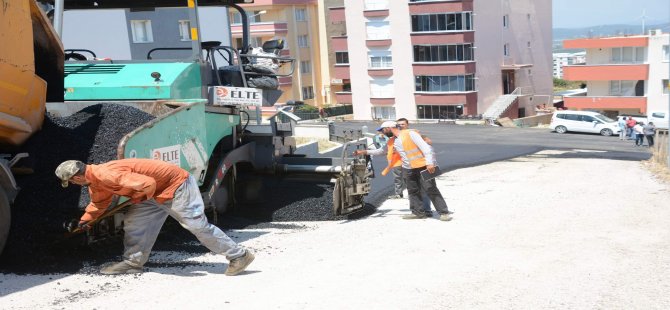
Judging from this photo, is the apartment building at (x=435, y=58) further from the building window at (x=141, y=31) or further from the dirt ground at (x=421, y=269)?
the building window at (x=141, y=31)

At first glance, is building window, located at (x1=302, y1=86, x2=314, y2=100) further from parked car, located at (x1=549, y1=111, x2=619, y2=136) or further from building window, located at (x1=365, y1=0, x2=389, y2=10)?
parked car, located at (x1=549, y1=111, x2=619, y2=136)

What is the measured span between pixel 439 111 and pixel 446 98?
1.27 meters

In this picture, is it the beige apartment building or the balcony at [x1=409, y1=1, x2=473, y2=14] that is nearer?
the balcony at [x1=409, y1=1, x2=473, y2=14]

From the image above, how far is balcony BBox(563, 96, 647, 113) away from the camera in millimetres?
43969

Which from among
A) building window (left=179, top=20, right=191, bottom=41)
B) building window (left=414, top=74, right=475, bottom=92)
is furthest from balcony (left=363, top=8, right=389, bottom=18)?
building window (left=179, top=20, right=191, bottom=41)

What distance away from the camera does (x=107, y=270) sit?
19.1ft

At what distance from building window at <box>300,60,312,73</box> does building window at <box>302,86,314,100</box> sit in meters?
1.22

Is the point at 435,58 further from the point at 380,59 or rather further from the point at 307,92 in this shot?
the point at 307,92

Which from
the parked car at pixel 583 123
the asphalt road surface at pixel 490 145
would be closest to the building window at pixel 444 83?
the asphalt road surface at pixel 490 145

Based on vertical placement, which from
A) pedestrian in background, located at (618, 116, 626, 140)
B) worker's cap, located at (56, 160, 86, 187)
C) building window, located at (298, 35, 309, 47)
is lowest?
pedestrian in background, located at (618, 116, 626, 140)

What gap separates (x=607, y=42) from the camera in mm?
45281

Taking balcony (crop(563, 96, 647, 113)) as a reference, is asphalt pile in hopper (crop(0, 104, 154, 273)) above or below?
above

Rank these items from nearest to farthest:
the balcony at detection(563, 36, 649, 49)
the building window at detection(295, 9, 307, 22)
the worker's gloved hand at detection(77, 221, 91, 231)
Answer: the worker's gloved hand at detection(77, 221, 91, 231) < the balcony at detection(563, 36, 649, 49) < the building window at detection(295, 9, 307, 22)

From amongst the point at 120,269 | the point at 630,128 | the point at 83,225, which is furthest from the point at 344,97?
the point at 83,225
